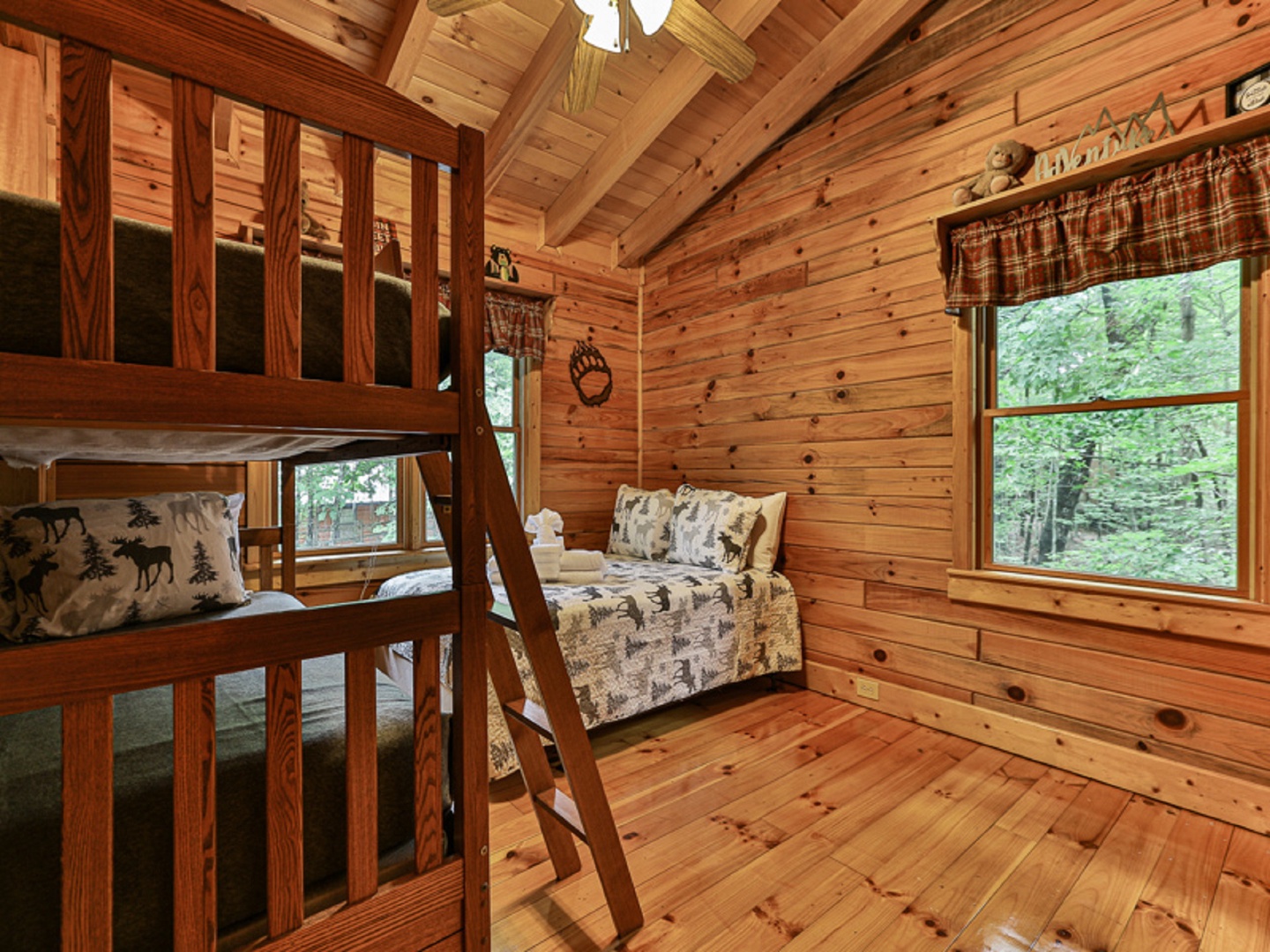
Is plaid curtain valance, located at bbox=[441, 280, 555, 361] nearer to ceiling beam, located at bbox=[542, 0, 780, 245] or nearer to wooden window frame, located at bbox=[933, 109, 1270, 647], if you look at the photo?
→ ceiling beam, located at bbox=[542, 0, 780, 245]

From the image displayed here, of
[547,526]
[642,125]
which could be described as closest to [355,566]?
[547,526]

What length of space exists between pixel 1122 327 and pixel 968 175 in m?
0.85

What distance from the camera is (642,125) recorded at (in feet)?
9.91

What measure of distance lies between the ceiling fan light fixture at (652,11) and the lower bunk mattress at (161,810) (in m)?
1.95

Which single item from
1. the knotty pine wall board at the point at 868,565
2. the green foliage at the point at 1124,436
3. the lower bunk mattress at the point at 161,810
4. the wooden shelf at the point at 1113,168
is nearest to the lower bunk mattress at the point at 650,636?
the knotty pine wall board at the point at 868,565

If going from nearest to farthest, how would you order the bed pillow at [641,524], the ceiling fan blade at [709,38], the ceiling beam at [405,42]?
the ceiling fan blade at [709,38]
the ceiling beam at [405,42]
the bed pillow at [641,524]

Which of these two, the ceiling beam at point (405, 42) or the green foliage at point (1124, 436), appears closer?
the green foliage at point (1124, 436)

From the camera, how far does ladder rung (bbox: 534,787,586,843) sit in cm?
131

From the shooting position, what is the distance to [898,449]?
262 centimetres

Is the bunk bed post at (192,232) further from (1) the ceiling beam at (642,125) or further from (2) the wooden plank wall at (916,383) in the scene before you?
(2) the wooden plank wall at (916,383)

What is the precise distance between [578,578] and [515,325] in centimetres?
165

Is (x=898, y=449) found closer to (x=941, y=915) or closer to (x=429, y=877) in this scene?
(x=941, y=915)

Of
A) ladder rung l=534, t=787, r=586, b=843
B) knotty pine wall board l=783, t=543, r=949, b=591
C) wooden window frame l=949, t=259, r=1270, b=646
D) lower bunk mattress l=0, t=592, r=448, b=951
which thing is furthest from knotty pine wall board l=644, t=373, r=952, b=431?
lower bunk mattress l=0, t=592, r=448, b=951

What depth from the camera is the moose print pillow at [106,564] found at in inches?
48.0
